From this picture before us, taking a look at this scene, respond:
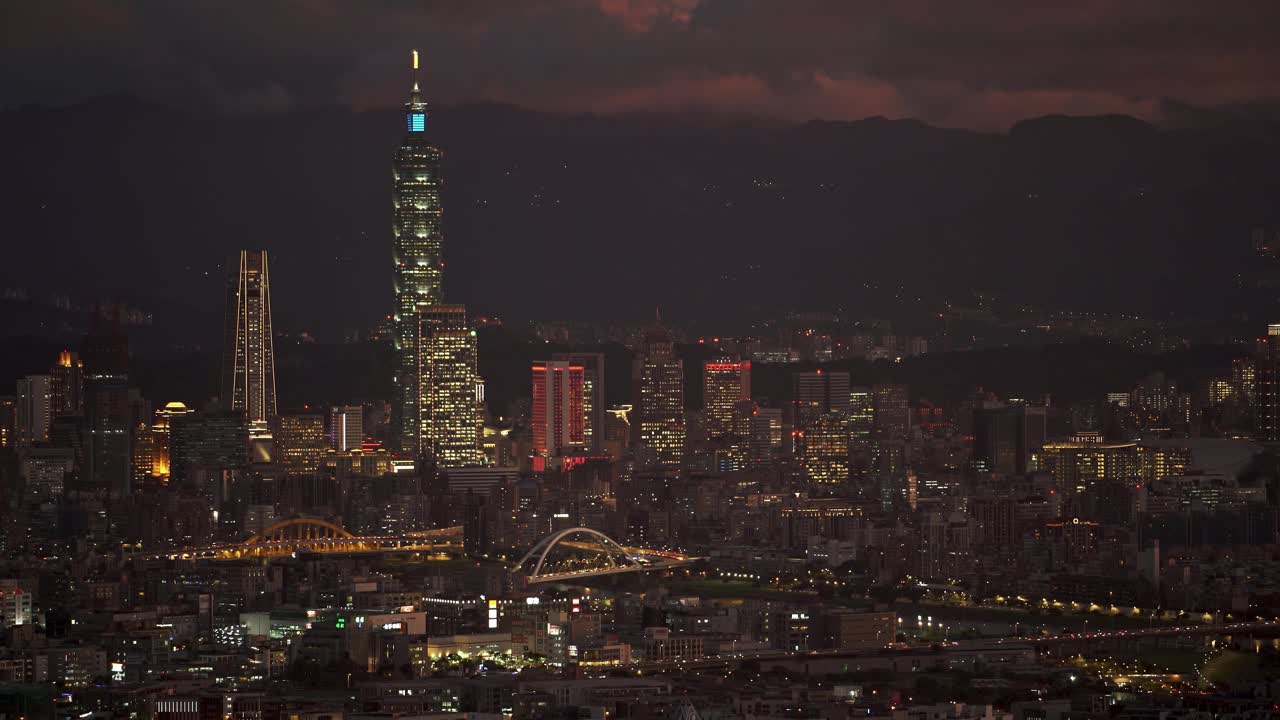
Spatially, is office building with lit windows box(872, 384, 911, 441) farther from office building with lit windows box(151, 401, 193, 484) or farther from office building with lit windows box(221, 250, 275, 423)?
office building with lit windows box(151, 401, 193, 484)

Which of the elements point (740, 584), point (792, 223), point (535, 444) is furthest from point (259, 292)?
point (740, 584)

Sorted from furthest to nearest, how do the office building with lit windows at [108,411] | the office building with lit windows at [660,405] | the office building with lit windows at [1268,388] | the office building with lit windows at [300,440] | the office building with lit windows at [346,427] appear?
the office building with lit windows at [660,405], the office building with lit windows at [346,427], the office building with lit windows at [300,440], the office building with lit windows at [1268,388], the office building with lit windows at [108,411]

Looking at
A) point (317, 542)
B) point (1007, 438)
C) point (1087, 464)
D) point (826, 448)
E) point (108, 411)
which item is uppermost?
point (108, 411)

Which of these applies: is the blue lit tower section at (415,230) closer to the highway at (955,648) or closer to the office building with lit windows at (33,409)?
the office building with lit windows at (33,409)

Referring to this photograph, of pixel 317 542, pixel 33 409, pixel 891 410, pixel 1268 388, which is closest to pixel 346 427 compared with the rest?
pixel 33 409

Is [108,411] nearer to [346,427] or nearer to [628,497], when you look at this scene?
[346,427]

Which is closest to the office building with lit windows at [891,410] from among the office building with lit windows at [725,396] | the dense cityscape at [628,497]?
the dense cityscape at [628,497]

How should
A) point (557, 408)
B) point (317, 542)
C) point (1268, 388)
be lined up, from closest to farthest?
point (317, 542) → point (1268, 388) → point (557, 408)
